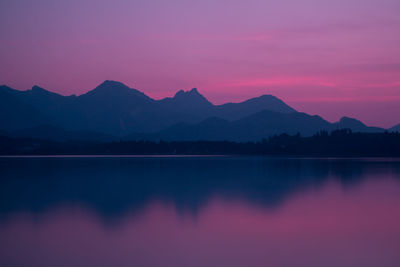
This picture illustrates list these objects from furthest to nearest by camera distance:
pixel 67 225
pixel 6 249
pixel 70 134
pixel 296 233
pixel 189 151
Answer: pixel 70 134
pixel 189 151
pixel 67 225
pixel 296 233
pixel 6 249

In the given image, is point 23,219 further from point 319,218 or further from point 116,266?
point 319,218

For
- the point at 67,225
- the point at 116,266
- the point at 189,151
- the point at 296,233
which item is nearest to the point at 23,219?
the point at 67,225

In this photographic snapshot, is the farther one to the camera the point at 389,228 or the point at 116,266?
the point at 389,228

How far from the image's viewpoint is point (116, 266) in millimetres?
9398

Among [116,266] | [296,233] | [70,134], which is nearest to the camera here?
[116,266]

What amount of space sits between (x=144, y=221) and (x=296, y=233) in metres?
5.36

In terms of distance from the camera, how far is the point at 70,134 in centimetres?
18888

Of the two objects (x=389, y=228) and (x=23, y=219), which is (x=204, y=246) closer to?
(x=389, y=228)

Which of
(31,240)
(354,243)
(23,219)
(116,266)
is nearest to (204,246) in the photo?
(116,266)

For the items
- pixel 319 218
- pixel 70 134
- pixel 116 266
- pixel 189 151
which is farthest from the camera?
pixel 70 134

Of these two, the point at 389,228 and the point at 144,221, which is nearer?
the point at 389,228

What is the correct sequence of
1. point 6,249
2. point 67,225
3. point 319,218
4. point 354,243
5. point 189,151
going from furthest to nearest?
point 189,151 < point 319,218 < point 67,225 < point 354,243 < point 6,249

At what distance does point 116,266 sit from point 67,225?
18.6 ft

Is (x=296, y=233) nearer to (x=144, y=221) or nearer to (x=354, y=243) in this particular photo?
(x=354, y=243)
